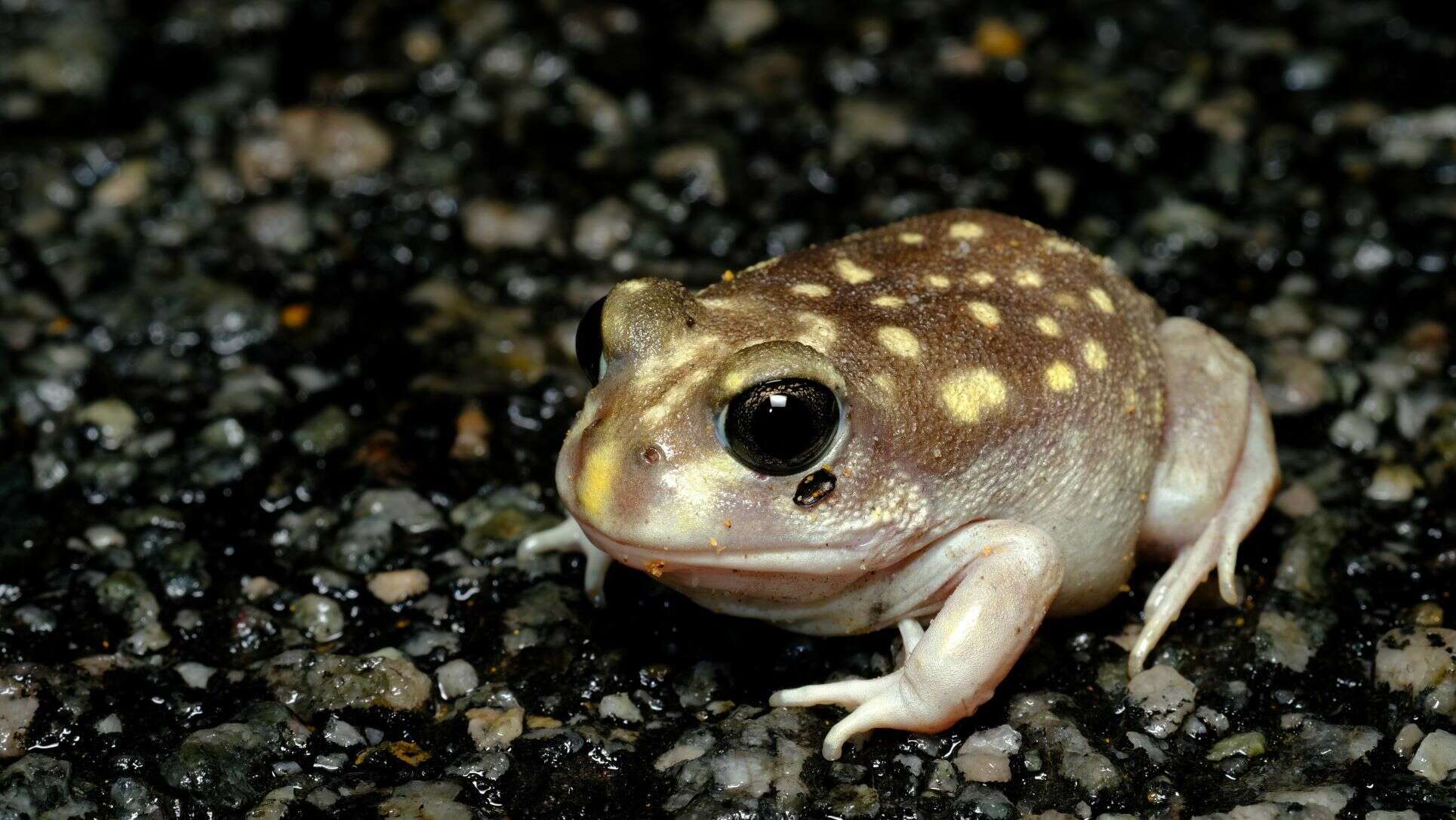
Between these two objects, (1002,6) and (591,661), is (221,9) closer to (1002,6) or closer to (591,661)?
(1002,6)

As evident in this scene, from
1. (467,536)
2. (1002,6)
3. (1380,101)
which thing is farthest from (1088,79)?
(467,536)

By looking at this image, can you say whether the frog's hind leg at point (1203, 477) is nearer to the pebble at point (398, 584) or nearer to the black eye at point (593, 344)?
the black eye at point (593, 344)

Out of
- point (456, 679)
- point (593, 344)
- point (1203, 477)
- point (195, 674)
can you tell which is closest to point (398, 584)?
point (456, 679)

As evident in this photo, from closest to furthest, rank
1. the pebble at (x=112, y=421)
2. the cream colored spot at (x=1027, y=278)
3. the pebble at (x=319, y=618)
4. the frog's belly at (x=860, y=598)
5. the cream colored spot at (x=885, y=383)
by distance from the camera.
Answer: the cream colored spot at (x=885, y=383), the frog's belly at (x=860, y=598), the cream colored spot at (x=1027, y=278), the pebble at (x=319, y=618), the pebble at (x=112, y=421)

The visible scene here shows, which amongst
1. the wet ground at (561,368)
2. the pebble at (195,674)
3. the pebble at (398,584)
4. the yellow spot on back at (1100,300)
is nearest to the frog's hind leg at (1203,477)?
the wet ground at (561,368)

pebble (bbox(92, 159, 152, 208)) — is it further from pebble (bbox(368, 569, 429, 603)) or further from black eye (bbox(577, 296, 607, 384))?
black eye (bbox(577, 296, 607, 384))

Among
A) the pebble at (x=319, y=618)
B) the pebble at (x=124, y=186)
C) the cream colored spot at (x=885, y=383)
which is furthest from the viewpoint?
the pebble at (x=124, y=186)

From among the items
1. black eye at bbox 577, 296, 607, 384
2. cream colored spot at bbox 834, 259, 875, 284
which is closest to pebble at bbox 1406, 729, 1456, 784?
cream colored spot at bbox 834, 259, 875, 284
